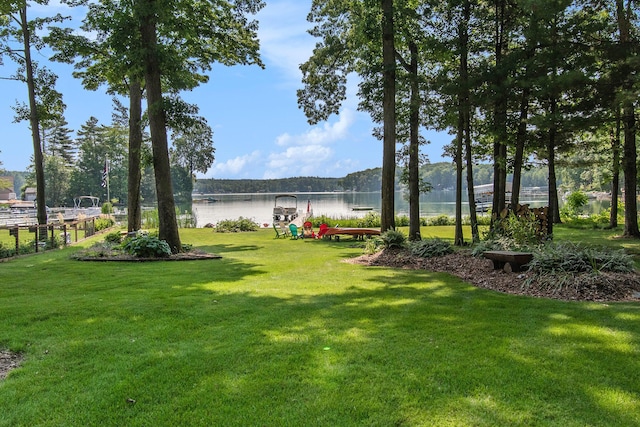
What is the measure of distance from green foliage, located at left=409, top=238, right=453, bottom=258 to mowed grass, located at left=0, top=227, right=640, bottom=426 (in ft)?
10.7

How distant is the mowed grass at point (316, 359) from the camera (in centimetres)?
254

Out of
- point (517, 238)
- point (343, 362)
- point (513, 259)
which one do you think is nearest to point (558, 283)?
point (513, 259)

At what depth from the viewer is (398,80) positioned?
12.7 m

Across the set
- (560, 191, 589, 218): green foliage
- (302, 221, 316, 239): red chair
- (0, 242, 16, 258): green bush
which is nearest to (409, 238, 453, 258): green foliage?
(302, 221, 316, 239): red chair

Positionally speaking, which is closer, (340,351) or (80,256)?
(340,351)

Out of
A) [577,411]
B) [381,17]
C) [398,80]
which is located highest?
[381,17]

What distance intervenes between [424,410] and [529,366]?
43.7 inches

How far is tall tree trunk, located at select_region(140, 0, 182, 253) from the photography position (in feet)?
34.8

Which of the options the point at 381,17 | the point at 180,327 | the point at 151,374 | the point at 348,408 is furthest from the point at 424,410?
the point at 381,17

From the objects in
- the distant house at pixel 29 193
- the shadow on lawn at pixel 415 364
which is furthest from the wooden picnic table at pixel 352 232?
the distant house at pixel 29 193

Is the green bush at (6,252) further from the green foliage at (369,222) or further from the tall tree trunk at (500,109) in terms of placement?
the green foliage at (369,222)

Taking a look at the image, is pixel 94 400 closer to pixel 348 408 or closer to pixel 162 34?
pixel 348 408

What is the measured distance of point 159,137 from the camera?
429 inches

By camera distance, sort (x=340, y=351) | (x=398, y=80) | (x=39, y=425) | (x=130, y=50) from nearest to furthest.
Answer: (x=39, y=425), (x=340, y=351), (x=130, y=50), (x=398, y=80)
